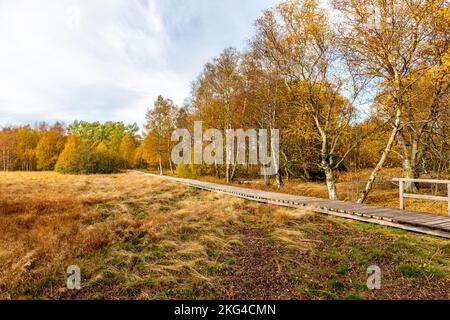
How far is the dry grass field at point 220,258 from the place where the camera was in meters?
4.42

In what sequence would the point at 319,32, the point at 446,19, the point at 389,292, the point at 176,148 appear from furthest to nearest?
the point at 176,148 → the point at 319,32 → the point at 446,19 → the point at 389,292

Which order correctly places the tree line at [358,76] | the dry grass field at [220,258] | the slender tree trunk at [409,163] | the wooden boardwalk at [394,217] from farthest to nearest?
the slender tree trunk at [409,163] → the tree line at [358,76] → the wooden boardwalk at [394,217] → the dry grass field at [220,258]

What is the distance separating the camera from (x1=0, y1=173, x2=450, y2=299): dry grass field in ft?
14.5

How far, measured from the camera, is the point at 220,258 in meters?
5.89

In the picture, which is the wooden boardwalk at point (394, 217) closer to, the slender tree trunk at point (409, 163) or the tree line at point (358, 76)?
the tree line at point (358, 76)

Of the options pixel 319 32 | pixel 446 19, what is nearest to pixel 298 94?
pixel 319 32

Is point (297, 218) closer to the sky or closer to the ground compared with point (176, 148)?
closer to the ground

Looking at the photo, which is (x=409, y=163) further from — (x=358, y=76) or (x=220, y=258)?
(x=220, y=258)

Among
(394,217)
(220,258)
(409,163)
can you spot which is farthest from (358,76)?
(220,258)

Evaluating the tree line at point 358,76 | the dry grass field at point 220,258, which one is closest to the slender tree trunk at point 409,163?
the tree line at point 358,76

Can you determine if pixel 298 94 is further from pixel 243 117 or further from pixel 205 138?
pixel 205 138

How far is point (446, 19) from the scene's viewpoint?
11289 millimetres
